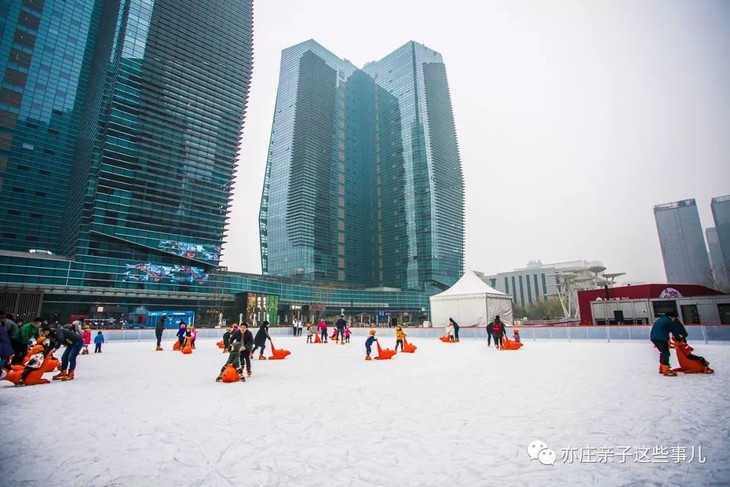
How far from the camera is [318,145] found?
130m

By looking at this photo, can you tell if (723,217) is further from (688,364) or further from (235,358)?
(235,358)

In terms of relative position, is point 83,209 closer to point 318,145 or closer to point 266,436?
point 318,145

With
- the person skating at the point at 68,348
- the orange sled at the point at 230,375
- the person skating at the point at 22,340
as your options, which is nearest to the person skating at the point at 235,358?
the orange sled at the point at 230,375

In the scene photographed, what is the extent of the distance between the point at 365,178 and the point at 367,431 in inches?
5776

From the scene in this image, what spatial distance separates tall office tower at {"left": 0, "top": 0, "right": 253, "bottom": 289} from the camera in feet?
236

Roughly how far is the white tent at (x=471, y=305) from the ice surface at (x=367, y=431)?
25.1 metres

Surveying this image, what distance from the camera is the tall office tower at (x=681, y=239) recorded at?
143 ft

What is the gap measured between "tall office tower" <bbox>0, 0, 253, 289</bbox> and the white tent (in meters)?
60.6

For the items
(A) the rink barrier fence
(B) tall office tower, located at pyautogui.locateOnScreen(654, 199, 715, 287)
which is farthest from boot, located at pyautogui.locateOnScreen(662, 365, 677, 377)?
(B) tall office tower, located at pyautogui.locateOnScreen(654, 199, 715, 287)

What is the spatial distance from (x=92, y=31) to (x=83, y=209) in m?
68.6

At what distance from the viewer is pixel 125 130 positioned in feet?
246

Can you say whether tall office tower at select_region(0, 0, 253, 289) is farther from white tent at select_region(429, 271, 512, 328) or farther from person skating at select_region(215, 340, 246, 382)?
person skating at select_region(215, 340, 246, 382)

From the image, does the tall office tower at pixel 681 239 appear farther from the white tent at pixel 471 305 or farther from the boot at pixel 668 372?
the boot at pixel 668 372

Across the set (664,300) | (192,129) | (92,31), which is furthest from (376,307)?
(92,31)
